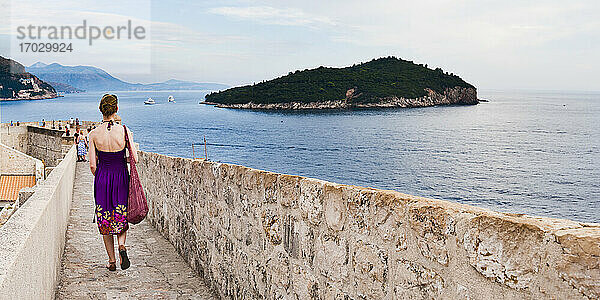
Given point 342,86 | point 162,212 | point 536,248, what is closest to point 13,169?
point 162,212

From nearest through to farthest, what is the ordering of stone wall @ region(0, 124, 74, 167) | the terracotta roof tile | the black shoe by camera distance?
the black shoe < the terracotta roof tile < stone wall @ region(0, 124, 74, 167)

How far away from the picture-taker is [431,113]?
138125mm

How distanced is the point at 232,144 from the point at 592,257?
278ft

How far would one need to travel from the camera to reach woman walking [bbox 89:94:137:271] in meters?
5.31

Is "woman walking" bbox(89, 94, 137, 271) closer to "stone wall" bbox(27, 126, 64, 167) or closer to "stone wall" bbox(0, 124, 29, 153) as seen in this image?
"stone wall" bbox(27, 126, 64, 167)

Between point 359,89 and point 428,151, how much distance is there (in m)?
82.2

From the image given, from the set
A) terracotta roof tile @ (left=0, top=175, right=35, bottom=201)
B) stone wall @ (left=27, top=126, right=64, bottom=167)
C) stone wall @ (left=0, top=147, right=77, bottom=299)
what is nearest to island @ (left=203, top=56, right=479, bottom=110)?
stone wall @ (left=27, top=126, right=64, bottom=167)

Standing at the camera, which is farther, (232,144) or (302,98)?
(302,98)

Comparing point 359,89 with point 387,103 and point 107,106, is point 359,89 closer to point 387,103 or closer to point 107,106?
point 387,103

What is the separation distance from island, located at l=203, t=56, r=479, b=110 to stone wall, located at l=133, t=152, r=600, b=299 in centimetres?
14801

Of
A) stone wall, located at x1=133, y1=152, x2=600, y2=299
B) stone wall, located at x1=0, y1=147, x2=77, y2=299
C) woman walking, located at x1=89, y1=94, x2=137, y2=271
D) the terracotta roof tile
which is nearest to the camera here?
stone wall, located at x1=133, y1=152, x2=600, y2=299

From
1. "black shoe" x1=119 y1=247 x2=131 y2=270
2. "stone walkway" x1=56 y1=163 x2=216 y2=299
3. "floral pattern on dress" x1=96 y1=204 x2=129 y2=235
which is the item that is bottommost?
"stone walkway" x1=56 y1=163 x2=216 y2=299

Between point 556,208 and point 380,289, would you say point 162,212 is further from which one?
point 556,208

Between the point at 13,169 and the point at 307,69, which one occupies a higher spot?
the point at 307,69
